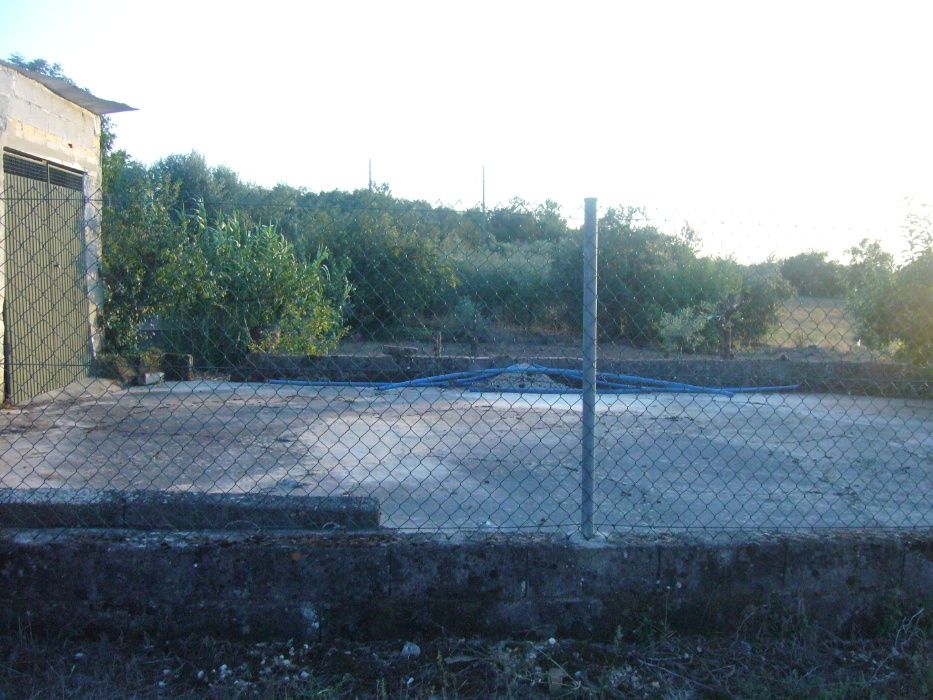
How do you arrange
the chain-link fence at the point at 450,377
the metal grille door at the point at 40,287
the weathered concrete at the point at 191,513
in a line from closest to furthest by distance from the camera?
1. the weathered concrete at the point at 191,513
2. the chain-link fence at the point at 450,377
3. the metal grille door at the point at 40,287

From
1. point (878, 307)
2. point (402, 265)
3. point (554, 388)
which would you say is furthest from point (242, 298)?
point (878, 307)

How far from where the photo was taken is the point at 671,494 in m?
5.54

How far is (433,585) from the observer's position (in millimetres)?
3326

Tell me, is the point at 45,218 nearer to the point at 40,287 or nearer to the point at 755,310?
the point at 40,287

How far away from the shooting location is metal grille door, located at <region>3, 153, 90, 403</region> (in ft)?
27.8

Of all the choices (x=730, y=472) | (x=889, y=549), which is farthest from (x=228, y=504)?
(x=730, y=472)

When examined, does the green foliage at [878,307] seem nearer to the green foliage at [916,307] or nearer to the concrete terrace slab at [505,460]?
the green foliage at [916,307]

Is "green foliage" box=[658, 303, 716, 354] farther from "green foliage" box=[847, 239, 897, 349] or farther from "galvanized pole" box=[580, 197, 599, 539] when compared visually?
"galvanized pole" box=[580, 197, 599, 539]

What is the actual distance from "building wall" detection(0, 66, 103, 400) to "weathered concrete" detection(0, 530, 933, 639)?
17.7 feet

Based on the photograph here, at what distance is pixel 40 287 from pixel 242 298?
340 cm

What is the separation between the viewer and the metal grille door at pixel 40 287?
27.8 feet

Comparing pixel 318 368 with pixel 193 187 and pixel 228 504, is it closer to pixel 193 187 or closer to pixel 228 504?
pixel 228 504

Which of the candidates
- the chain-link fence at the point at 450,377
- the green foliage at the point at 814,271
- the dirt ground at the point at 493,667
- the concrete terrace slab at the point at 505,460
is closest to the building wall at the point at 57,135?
the chain-link fence at the point at 450,377

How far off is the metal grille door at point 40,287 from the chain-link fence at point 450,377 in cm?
5
